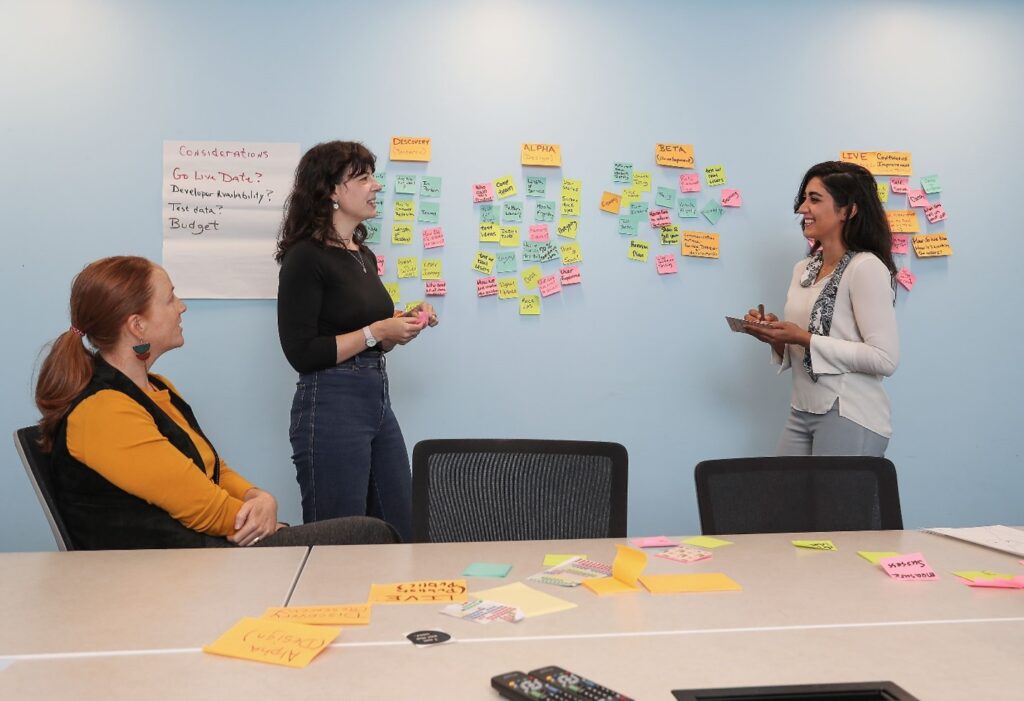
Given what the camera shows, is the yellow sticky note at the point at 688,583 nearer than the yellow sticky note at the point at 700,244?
Yes

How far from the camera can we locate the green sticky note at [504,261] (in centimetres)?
339

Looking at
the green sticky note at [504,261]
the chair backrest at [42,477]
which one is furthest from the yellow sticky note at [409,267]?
the chair backrest at [42,477]

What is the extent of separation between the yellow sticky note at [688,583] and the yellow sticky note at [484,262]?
2017 millimetres

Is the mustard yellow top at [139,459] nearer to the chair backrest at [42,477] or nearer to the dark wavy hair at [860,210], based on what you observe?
the chair backrest at [42,477]

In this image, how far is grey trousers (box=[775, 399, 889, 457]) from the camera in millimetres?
2672

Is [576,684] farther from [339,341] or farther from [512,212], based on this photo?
[512,212]

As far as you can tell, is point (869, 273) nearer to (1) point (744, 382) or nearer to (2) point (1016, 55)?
(1) point (744, 382)

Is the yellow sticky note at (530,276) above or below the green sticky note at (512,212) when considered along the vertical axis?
below

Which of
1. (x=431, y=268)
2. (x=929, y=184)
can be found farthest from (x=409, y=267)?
(x=929, y=184)

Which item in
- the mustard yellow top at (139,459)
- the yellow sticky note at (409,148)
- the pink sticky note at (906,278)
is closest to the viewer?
the mustard yellow top at (139,459)

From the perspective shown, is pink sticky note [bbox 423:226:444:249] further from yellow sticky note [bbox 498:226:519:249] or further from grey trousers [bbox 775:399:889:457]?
grey trousers [bbox 775:399:889:457]

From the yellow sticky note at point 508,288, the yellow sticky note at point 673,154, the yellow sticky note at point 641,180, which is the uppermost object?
the yellow sticky note at point 673,154

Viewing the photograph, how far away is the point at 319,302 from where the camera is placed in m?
2.59

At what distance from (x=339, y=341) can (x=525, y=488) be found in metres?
0.88
